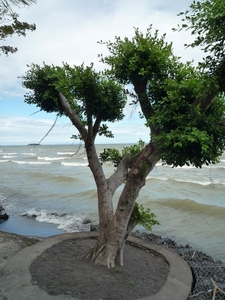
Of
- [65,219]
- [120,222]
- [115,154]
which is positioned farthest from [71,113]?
[65,219]

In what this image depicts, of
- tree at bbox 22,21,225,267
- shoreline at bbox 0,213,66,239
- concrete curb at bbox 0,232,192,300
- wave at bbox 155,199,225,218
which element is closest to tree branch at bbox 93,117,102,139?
tree at bbox 22,21,225,267

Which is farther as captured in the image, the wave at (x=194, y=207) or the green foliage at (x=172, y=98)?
the wave at (x=194, y=207)

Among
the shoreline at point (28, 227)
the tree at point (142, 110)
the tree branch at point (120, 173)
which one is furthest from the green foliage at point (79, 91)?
the shoreline at point (28, 227)

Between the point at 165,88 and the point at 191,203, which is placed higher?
the point at 165,88

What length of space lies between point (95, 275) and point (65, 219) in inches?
245

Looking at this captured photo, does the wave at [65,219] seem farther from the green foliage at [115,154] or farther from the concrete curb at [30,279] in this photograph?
the green foliage at [115,154]

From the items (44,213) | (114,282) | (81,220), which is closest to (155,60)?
(114,282)

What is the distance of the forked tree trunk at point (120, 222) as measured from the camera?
13.1ft

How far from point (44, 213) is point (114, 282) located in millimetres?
7249

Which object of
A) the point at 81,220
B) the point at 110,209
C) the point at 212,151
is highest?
the point at 212,151

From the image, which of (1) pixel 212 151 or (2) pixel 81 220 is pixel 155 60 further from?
(2) pixel 81 220

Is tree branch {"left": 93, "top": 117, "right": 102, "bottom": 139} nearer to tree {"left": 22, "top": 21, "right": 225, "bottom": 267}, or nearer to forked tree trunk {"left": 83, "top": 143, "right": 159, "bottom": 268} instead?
tree {"left": 22, "top": 21, "right": 225, "bottom": 267}

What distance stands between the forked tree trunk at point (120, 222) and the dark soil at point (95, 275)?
16cm

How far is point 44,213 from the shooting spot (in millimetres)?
10398
